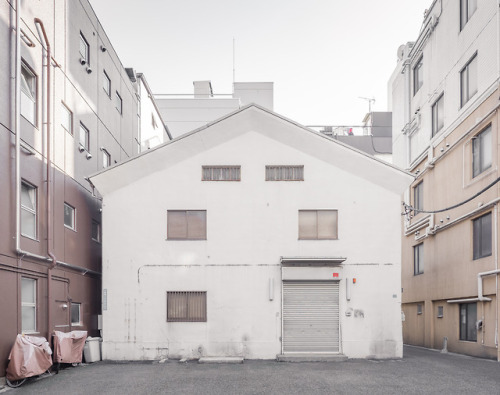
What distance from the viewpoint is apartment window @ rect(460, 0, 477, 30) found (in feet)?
57.7

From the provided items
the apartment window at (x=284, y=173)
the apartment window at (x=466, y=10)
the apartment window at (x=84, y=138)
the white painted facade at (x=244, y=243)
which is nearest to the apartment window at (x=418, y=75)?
the apartment window at (x=466, y=10)

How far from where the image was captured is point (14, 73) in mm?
12547

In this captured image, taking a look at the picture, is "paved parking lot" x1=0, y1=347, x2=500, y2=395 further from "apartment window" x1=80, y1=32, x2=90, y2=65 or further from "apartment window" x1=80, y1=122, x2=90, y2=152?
"apartment window" x1=80, y1=32, x2=90, y2=65

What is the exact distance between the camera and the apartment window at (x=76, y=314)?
16688 millimetres

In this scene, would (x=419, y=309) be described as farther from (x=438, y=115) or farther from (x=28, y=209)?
(x=28, y=209)

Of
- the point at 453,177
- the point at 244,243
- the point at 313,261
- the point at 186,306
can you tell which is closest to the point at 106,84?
the point at 244,243

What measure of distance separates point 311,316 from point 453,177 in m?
8.09

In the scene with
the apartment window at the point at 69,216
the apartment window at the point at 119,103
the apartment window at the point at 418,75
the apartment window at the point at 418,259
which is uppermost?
the apartment window at the point at 418,75

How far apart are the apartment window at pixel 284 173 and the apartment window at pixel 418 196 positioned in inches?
346

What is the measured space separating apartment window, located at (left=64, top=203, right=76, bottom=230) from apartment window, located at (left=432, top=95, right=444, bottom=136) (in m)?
15.4

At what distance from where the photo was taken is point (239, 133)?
17.6 meters

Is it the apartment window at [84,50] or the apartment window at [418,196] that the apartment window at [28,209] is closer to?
the apartment window at [84,50]

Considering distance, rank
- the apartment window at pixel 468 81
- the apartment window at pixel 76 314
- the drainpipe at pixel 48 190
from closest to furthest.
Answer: the drainpipe at pixel 48 190, the apartment window at pixel 76 314, the apartment window at pixel 468 81

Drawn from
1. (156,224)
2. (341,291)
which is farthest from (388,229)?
(156,224)
